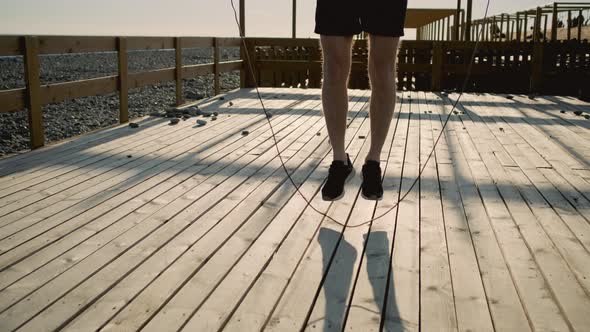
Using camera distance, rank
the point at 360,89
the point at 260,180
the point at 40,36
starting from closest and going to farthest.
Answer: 1. the point at 260,180
2. the point at 40,36
3. the point at 360,89

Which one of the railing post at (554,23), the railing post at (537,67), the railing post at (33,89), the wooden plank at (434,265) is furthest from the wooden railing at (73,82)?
the railing post at (554,23)

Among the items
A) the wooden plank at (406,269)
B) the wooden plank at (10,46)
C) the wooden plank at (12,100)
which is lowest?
the wooden plank at (406,269)

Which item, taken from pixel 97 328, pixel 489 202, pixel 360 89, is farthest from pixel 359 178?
pixel 360 89

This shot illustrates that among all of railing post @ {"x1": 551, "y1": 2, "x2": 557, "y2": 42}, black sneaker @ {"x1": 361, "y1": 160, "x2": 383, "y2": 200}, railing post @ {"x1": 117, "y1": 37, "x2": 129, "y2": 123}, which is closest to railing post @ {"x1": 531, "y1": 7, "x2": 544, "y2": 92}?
railing post @ {"x1": 551, "y1": 2, "x2": 557, "y2": 42}

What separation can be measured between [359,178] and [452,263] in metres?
1.54

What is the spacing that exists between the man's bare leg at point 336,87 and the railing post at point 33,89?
113 inches

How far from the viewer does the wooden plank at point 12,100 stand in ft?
14.5

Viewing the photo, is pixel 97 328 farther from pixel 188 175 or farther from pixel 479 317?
pixel 188 175

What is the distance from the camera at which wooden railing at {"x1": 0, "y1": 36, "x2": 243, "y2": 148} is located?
4.67 m

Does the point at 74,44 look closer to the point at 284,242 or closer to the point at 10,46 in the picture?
the point at 10,46

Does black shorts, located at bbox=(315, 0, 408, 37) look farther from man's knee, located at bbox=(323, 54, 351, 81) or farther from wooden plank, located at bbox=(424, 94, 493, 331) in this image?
wooden plank, located at bbox=(424, 94, 493, 331)

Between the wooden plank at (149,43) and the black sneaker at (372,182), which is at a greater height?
the wooden plank at (149,43)

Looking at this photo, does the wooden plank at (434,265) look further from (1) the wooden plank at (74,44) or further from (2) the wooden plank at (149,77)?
(2) the wooden plank at (149,77)

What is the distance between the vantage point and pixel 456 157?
4395 mm
